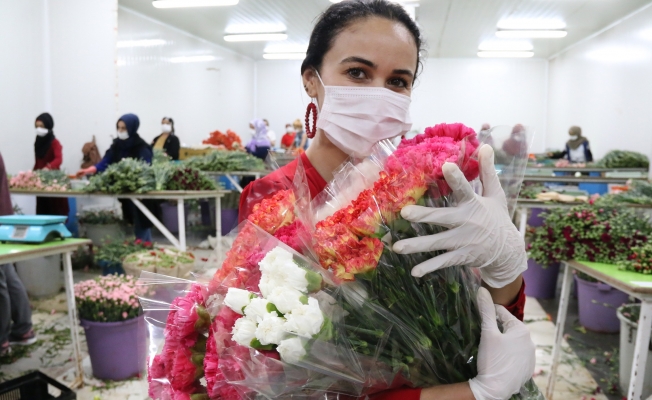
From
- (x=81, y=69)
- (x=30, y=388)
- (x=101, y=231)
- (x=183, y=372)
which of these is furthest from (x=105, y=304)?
(x=81, y=69)

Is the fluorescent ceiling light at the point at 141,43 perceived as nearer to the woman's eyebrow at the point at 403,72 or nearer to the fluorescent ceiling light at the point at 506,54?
the woman's eyebrow at the point at 403,72

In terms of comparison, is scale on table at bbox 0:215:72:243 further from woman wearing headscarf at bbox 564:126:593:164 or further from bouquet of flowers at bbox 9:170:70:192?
woman wearing headscarf at bbox 564:126:593:164

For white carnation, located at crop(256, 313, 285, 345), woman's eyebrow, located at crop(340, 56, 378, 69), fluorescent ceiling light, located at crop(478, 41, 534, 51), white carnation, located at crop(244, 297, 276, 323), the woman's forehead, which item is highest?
fluorescent ceiling light, located at crop(478, 41, 534, 51)

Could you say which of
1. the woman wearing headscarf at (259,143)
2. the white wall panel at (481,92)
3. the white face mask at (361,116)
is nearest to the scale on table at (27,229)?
the white face mask at (361,116)

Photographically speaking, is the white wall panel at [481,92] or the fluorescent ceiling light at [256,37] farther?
the white wall panel at [481,92]

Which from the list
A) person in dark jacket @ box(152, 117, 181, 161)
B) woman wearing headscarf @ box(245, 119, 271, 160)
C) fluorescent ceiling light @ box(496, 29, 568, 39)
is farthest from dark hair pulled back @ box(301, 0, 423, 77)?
fluorescent ceiling light @ box(496, 29, 568, 39)

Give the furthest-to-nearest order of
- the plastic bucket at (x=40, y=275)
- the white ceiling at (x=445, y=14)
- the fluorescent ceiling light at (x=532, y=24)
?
1. the fluorescent ceiling light at (x=532, y=24)
2. the white ceiling at (x=445, y=14)
3. the plastic bucket at (x=40, y=275)

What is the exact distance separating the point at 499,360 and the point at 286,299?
373 millimetres

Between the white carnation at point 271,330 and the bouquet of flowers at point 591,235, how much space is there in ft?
8.40

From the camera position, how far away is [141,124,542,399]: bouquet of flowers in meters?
0.65

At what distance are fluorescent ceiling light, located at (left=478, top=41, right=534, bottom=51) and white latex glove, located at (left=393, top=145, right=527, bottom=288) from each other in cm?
1279

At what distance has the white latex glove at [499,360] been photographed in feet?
2.42

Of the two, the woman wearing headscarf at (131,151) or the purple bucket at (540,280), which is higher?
the woman wearing headscarf at (131,151)

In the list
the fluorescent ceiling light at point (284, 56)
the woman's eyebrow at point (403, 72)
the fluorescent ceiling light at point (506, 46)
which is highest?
the fluorescent ceiling light at point (284, 56)
